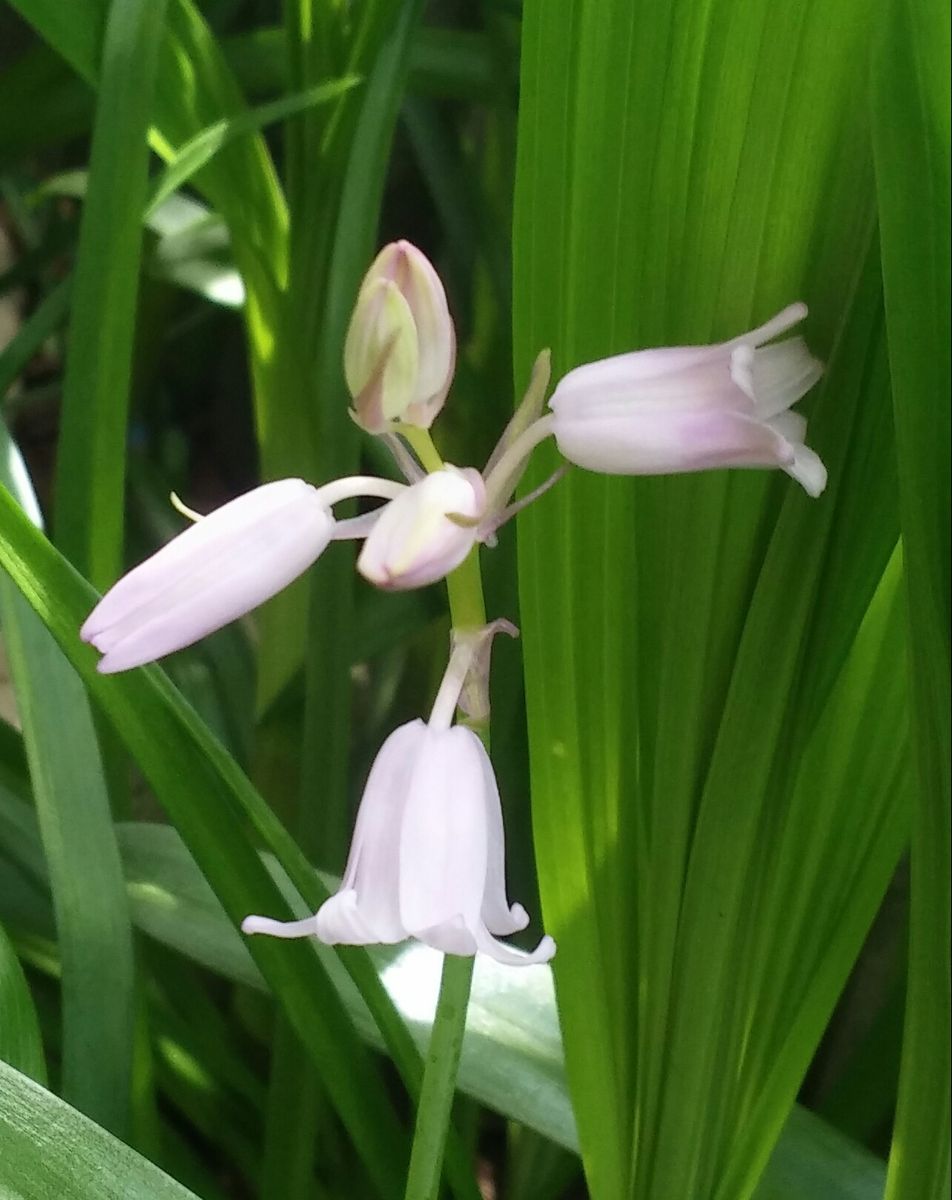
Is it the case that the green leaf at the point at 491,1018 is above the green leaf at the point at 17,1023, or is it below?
above

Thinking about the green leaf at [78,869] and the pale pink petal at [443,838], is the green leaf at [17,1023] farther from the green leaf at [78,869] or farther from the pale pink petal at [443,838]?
the pale pink petal at [443,838]

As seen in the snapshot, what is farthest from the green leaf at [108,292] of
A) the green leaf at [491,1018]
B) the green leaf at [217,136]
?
the green leaf at [491,1018]

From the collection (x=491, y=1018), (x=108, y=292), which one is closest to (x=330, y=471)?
(x=108, y=292)

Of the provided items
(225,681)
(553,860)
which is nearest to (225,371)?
(225,681)

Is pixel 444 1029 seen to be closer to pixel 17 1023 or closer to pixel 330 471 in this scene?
pixel 17 1023

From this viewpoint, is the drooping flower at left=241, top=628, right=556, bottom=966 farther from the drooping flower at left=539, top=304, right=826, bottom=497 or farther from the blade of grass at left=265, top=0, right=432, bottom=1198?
the blade of grass at left=265, top=0, right=432, bottom=1198

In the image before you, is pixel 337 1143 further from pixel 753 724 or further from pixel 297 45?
pixel 297 45
